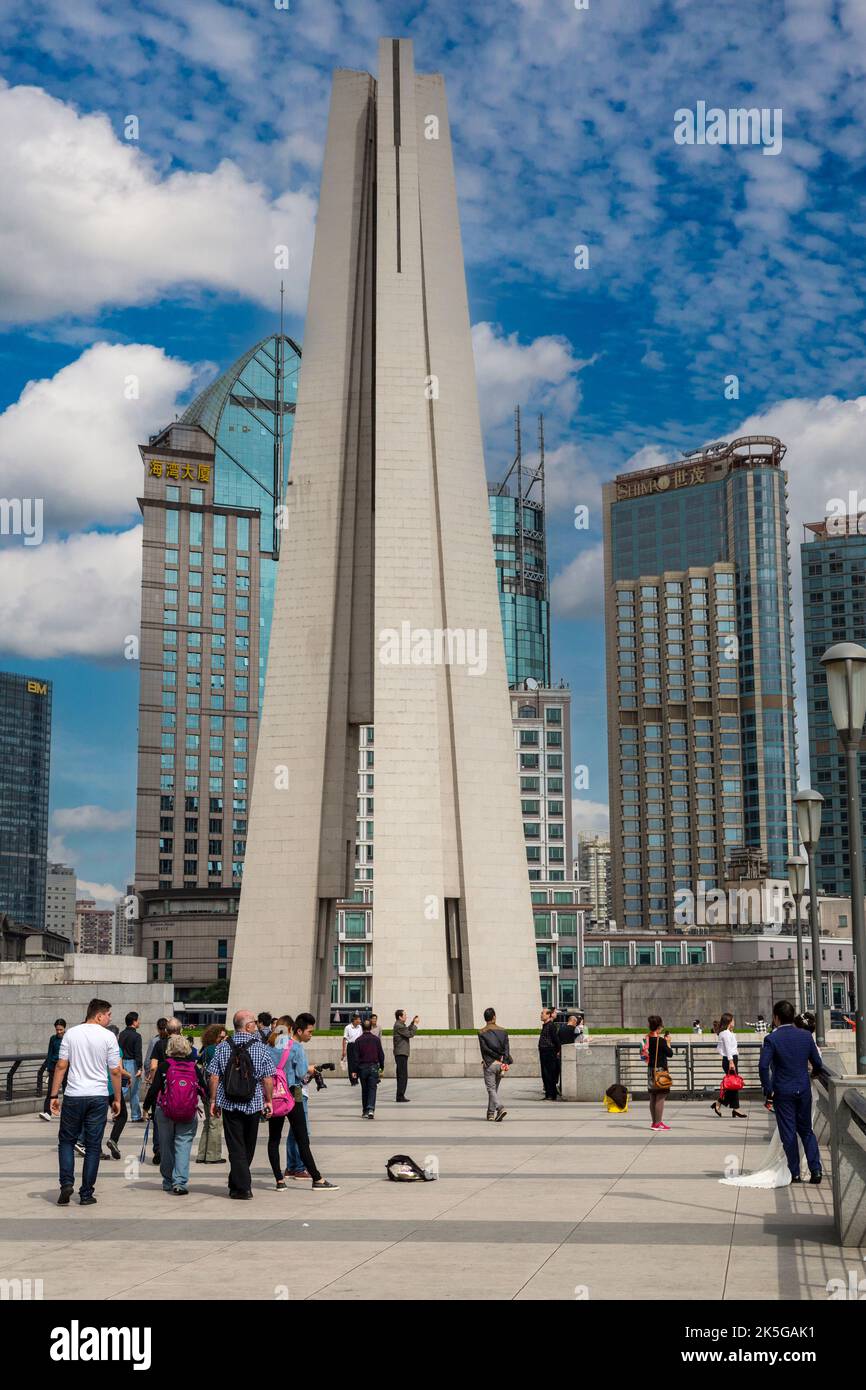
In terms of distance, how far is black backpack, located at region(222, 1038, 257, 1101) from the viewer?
13.8 meters

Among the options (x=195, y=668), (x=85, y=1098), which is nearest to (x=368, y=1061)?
(x=85, y=1098)

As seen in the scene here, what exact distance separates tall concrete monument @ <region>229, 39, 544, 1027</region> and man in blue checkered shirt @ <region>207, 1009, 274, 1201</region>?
27.3 meters

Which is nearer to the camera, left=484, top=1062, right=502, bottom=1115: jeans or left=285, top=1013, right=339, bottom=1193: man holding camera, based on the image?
left=285, top=1013, right=339, bottom=1193: man holding camera

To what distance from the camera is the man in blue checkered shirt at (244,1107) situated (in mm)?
13664

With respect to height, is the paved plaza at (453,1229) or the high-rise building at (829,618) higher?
the high-rise building at (829,618)

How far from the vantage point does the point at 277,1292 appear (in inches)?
349

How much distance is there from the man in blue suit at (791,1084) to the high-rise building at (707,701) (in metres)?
138

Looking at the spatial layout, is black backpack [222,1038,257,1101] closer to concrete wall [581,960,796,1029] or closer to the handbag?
the handbag

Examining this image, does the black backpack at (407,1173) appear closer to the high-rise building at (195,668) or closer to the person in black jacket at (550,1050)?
the person in black jacket at (550,1050)

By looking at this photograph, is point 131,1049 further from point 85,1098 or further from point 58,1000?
point 58,1000

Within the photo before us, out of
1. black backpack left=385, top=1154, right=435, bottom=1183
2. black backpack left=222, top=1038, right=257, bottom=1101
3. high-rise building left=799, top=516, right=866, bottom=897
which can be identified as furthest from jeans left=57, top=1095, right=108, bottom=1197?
high-rise building left=799, top=516, right=866, bottom=897

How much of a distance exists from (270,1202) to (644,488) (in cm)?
16434

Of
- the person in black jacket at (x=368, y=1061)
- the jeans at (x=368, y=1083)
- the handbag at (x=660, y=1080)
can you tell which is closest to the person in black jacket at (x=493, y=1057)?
the person in black jacket at (x=368, y=1061)
